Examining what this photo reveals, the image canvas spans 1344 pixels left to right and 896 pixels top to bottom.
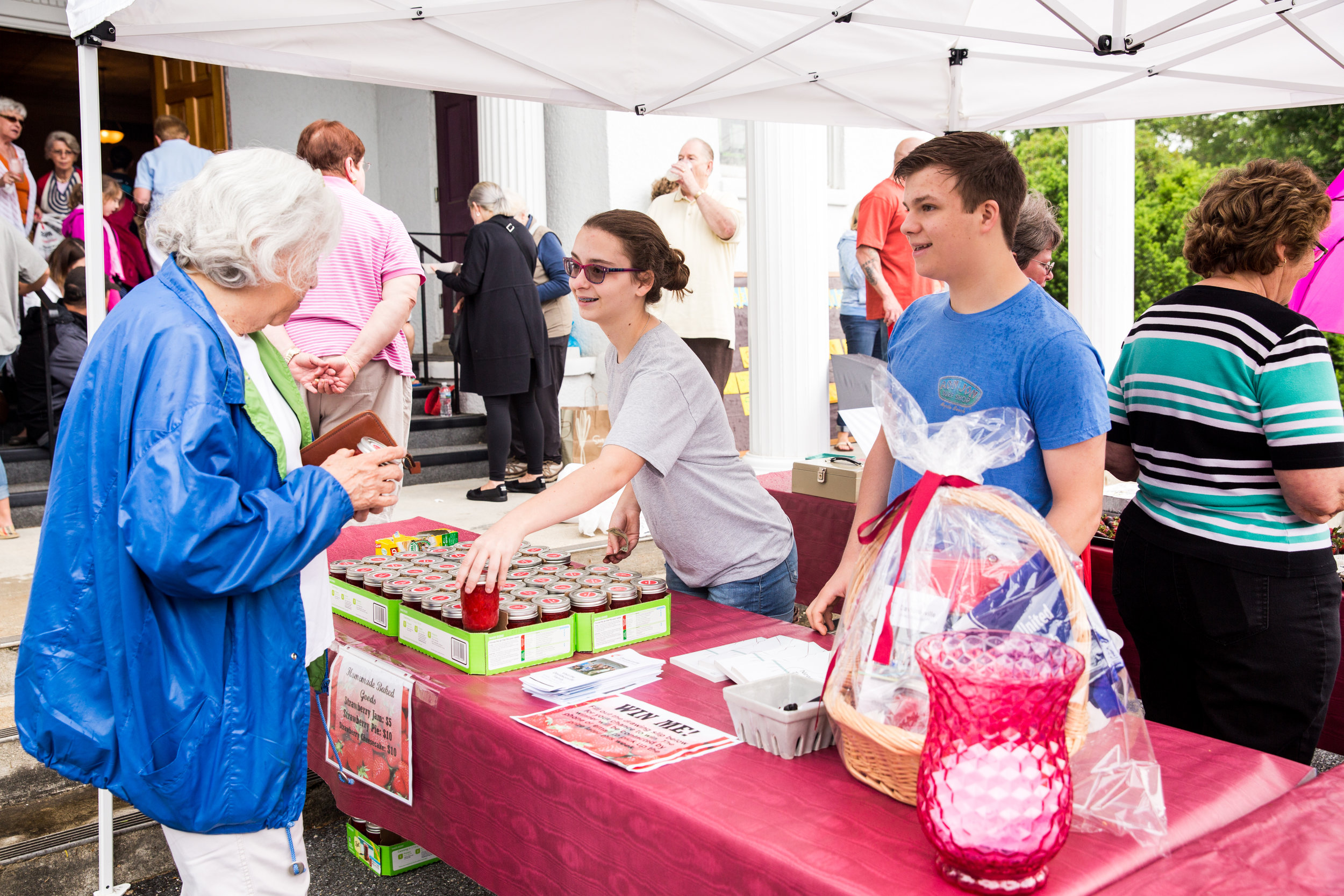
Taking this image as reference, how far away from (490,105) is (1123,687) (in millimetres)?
7043

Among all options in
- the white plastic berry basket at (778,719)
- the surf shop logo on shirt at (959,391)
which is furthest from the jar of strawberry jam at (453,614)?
the surf shop logo on shirt at (959,391)

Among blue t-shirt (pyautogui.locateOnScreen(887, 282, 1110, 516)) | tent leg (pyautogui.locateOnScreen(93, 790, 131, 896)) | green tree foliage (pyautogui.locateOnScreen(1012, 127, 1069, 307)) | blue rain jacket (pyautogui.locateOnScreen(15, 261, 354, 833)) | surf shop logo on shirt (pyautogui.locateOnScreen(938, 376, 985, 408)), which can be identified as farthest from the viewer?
green tree foliage (pyautogui.locateOnScreen(1012, 127, 1069, 307))

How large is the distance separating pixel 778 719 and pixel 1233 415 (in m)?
1.18

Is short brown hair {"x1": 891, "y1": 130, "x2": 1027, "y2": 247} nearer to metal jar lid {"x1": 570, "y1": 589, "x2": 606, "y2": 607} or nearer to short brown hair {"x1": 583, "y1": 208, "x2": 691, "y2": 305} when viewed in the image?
short brown hair {"x1": 583, "y1": 208, "x2": 691, "y2": 305}

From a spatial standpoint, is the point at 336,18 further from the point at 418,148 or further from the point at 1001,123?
the point at 418,148

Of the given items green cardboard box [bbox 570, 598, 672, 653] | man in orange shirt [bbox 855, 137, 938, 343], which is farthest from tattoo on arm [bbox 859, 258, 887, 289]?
green cardboard box [bbox 570, 598, 672, 653]

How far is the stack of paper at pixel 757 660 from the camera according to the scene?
1814 millimetres

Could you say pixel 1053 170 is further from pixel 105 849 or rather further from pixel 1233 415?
pixel 105 849

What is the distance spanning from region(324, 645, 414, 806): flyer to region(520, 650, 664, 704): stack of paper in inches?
11.0

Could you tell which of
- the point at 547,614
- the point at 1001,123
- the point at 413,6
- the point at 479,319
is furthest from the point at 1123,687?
the point at 479,319

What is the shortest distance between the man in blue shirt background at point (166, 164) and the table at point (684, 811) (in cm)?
554

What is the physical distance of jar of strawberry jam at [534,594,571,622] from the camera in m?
1.95

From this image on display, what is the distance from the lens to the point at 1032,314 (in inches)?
72.6

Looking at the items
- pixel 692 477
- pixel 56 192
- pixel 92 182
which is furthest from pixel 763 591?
pixel 56 192
